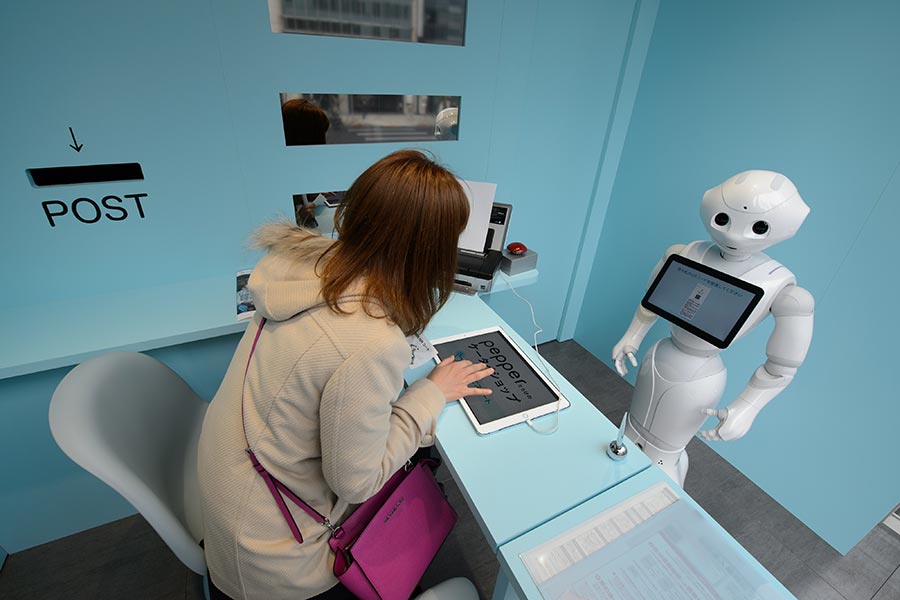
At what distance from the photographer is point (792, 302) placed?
1.14 m

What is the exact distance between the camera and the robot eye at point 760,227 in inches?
43.0

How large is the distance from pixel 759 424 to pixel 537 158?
1425mm

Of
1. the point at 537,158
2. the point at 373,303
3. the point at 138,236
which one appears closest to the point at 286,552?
the point at 373,303

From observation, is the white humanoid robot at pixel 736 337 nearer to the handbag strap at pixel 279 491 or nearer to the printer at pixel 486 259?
the printer at pixel 486 259

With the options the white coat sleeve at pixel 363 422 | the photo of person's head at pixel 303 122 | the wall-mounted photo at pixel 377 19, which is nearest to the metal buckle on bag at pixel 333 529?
the white coat sleeve at pixel 363 422

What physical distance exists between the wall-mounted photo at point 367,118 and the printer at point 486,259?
37cm

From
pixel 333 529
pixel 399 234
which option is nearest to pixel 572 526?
pixel 333 529

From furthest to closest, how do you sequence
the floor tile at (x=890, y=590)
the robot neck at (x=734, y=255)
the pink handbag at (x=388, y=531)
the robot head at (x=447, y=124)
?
the robot head at (x=447, y=124), the floor tile at (x=890, y=590), the robot neck at (x=734, y=255), the pink handbag at (x=388, y=531)

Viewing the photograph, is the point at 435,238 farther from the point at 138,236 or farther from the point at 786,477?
the point at 786,477

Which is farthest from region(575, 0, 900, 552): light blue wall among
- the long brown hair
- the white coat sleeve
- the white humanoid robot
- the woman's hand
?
the white coat sleeve

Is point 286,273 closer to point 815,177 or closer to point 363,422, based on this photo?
point 363,422

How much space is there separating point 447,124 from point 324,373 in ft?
4.04

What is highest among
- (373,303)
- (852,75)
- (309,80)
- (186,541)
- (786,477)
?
(852,75)

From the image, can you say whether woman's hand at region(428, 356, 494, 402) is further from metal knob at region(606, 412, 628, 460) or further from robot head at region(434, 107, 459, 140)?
robot head at region(434, 107, 459, 140)
